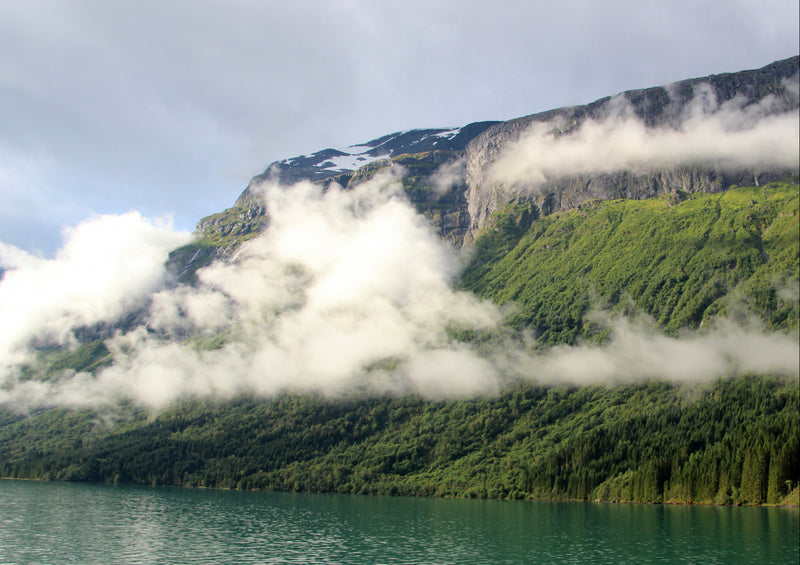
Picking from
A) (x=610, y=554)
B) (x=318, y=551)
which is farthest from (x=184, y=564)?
(x=610, y=554)

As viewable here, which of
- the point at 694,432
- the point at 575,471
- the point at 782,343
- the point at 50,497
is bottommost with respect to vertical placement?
the point at 50,497

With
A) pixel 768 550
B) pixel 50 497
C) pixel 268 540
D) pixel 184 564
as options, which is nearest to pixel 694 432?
pixel 768 550

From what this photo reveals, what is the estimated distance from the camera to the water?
74750 millimetres

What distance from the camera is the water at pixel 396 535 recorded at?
74.8 m

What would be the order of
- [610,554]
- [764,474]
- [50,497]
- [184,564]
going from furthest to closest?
[50,497]
[764,474]
[610,554]
[184,564]

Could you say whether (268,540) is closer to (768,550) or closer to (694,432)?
(768,550)

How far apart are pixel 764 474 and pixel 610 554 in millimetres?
76669

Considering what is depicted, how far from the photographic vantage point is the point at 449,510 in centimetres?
14800

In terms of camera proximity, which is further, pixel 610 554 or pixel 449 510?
pixel 449 510

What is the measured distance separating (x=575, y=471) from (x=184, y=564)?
143m

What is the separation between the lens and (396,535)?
319 feet

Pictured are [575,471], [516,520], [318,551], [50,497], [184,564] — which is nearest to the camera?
[184,564]

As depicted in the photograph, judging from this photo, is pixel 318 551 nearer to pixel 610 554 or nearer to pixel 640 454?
pixel 610 554

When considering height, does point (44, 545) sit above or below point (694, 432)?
below
